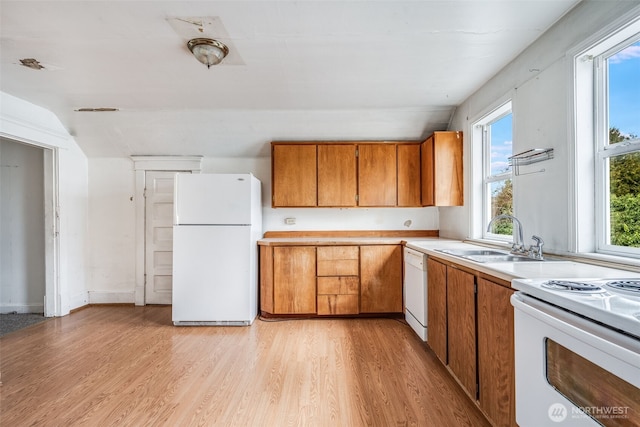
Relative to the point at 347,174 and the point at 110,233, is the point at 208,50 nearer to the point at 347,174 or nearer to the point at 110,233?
the point at 347,174

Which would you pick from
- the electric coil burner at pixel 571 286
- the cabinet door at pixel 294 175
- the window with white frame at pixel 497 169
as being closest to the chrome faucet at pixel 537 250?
the window with white frame at pixel 497 169

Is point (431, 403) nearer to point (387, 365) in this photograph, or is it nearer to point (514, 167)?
point (387, 365)

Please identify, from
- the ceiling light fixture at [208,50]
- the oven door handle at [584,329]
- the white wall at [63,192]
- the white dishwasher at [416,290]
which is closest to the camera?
the oven door handle at [584,329]

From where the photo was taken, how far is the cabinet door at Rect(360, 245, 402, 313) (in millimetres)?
3186

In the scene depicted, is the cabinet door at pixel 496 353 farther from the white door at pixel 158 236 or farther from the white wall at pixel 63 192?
the white wall at pixel 63 192

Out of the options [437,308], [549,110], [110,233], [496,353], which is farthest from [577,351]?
[110,233]

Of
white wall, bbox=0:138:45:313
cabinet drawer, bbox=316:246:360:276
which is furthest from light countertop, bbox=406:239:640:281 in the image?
white wall, bbox=0:138:45:313

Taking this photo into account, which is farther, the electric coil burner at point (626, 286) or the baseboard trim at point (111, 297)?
the baseboard trim at point (111, 297)

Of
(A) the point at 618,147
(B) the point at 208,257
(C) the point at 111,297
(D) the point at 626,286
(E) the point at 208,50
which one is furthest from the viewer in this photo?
(C) the point at 111,297

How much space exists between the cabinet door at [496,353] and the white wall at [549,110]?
687 millimetres

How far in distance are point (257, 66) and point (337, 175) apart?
1570 mm

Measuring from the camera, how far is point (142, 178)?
3.80m

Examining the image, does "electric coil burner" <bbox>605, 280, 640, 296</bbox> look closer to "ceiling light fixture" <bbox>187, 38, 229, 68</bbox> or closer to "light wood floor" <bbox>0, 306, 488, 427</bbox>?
"light wood floor" <bbox>0, 306, 488, 427</bbox>

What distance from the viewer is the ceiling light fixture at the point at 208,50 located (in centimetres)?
193
